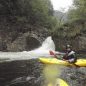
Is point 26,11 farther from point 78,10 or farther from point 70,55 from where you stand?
point 70,55

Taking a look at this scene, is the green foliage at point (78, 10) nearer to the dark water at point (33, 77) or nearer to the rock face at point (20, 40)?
the rock face at point (20, 40)

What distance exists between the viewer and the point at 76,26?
40531mm

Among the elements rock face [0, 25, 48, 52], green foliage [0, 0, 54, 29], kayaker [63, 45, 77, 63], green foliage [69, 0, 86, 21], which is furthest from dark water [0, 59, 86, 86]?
green foliage [0, 0, 54, 29]

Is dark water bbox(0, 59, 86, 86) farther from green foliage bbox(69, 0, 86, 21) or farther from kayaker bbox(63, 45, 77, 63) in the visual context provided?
green foliage bbox(69, 0, 86, 21)

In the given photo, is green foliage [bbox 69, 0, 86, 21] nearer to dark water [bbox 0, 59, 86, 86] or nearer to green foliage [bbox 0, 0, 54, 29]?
green foliage [bbox 0, 0, 54, 29]

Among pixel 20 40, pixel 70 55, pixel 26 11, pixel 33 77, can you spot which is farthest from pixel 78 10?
pixel 33 77

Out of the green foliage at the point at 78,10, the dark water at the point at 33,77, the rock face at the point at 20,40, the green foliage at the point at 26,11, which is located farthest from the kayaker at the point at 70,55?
the green foliage at the point at 26,11

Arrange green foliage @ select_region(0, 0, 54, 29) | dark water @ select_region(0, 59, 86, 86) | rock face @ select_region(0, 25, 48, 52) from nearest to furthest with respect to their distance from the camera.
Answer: dark water @ select_region(0, 59, 86, 86) < rock face @ select_region(0, 25, 48, 52) < green foliage @ select_region(0, 0, 54, 29)

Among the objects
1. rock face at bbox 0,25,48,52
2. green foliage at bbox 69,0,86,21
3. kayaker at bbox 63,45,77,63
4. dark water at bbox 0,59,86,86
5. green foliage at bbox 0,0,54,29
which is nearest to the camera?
dark water at bbox 0,59,86,86

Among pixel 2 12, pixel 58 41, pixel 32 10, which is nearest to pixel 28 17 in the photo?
pixel 32 10

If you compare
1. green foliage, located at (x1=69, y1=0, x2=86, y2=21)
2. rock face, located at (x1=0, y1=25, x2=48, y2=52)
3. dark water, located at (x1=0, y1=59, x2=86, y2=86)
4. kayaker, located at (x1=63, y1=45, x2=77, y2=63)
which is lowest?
dark water, located at (x1=0, y1=59, x2=86, y2=86)

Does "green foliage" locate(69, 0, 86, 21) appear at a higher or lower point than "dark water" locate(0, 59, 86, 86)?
higher

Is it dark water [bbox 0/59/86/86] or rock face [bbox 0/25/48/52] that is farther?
rock face [bbox 0/25/48/52]

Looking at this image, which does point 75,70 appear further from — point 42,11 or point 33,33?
point 42,11
